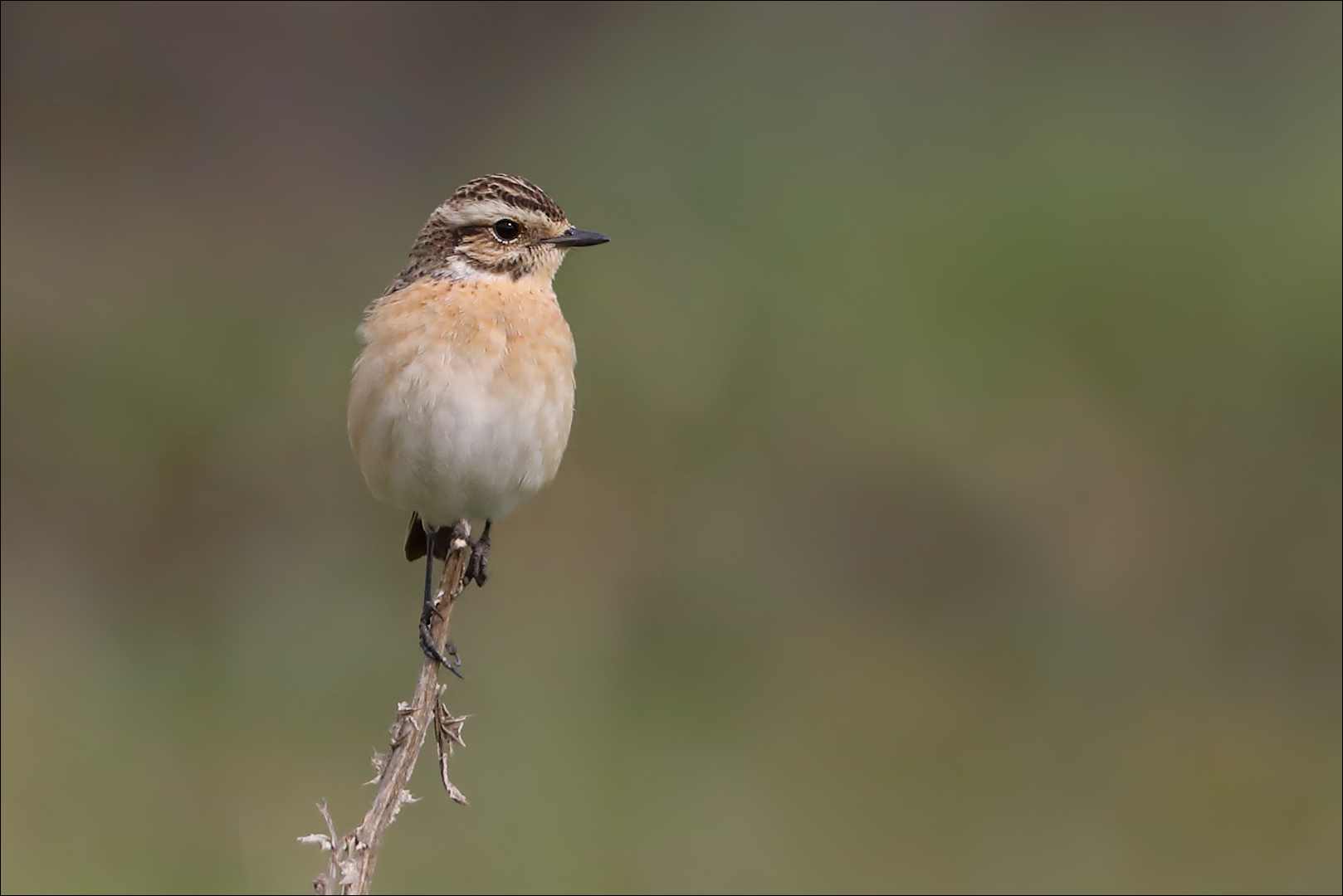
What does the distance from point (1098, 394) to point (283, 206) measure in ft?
24.1

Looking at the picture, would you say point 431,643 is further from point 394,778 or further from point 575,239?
point 575,239

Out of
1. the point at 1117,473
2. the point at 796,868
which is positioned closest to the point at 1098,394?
the point at 1117,473

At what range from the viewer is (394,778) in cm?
419

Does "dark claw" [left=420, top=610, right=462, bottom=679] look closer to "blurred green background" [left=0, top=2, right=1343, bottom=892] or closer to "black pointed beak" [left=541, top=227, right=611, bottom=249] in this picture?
"black pointed beak" [left=541, top=227, right=611, bottom=249]

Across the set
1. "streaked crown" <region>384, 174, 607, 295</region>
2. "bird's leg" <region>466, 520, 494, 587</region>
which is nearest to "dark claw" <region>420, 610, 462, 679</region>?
"bird's leg" <region>466, 520, 494, 587</region>

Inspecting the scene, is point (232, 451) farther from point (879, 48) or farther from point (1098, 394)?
point (879, 48)

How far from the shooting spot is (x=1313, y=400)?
11.7 meters

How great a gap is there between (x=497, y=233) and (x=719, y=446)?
574cm

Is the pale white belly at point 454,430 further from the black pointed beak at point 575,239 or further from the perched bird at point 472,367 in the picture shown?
the black pointed beak at point 575,239

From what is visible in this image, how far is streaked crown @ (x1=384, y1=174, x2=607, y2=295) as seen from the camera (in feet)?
18.1

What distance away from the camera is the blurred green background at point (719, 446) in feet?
30.6

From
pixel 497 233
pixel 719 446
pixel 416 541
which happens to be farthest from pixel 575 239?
pixel 719 446

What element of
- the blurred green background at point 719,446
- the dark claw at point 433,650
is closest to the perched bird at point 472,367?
the dark claw at point 433,650

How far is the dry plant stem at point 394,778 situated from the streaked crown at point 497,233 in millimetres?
1279
